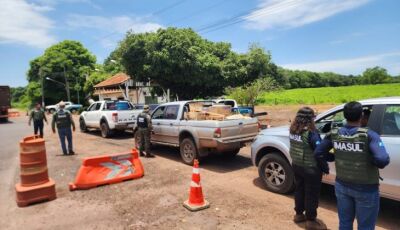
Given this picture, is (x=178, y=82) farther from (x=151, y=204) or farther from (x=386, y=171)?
(x=386, y=171)

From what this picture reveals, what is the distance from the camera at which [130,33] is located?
19.0 meters

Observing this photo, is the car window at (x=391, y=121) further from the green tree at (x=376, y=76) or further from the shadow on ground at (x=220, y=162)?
the green tree at (x=376, y=76)

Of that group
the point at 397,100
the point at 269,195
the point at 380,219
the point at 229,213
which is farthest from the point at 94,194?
the point at 397,100

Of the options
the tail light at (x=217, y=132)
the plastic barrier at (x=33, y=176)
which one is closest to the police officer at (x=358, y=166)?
the tail light at (x=217, y=132)

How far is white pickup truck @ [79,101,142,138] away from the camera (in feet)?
46.1

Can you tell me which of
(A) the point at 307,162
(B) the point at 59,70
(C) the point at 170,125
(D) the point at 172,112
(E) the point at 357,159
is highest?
(B) the point at 59,70

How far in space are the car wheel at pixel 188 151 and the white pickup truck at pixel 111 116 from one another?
6147 millimetres

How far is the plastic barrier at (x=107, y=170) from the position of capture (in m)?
6.64

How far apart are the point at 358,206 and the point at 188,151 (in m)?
5.81

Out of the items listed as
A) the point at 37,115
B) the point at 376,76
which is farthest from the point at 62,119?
the point at 376,76

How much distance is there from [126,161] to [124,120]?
719 cm

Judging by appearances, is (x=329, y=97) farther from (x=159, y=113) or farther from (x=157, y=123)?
(x=157, y=123)

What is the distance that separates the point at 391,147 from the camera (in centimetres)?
428

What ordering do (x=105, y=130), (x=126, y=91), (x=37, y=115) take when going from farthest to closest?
(x=126, y=91)
(x=105, y=130)
(x=37, y=115)
